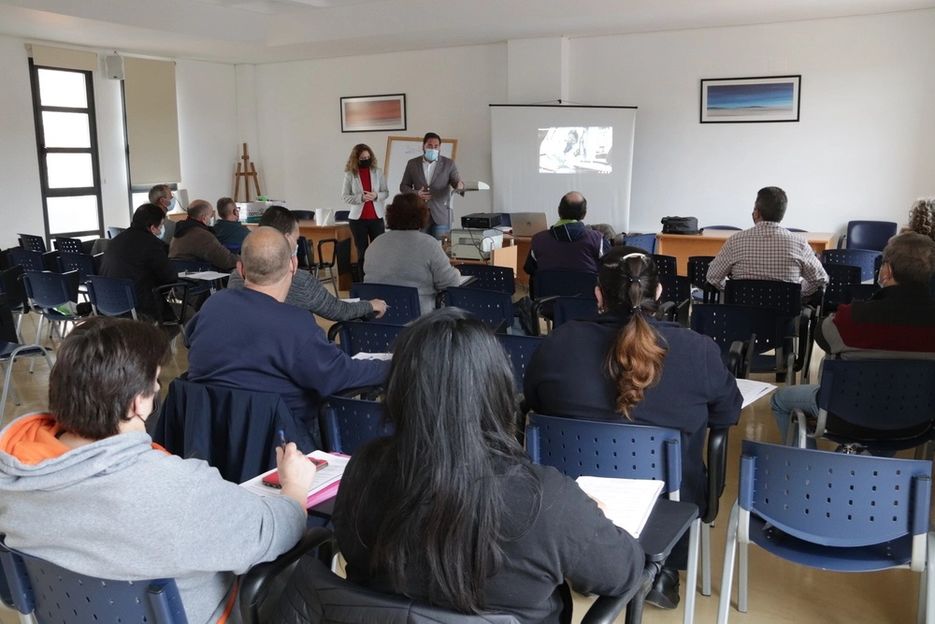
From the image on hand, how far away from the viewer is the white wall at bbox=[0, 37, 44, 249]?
375 inches

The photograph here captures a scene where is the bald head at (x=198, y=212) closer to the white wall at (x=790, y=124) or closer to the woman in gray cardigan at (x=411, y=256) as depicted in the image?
the woman in gray cardigan at (x=411, y=256)

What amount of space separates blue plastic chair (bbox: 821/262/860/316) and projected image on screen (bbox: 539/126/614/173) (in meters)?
4.50

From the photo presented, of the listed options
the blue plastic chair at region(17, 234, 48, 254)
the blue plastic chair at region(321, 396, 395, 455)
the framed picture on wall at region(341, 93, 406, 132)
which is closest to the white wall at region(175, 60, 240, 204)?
the framed picture on wall at region(341, 93, 406, 132)

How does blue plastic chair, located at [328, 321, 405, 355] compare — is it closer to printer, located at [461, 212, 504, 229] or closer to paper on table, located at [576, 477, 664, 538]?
paper on table, located at [576, 477, 664, 538]

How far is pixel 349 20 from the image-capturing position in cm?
984

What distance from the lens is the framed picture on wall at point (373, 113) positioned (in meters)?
11.3

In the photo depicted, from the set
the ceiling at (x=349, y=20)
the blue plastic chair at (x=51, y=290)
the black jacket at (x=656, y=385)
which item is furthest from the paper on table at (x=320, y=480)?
the ceiling at (x=349, y=20)

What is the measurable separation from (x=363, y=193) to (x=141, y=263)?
10.1 ft

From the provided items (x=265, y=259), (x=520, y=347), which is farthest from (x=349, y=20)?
(x=265, y=259)

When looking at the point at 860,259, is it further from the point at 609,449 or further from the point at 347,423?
the point at 347,423

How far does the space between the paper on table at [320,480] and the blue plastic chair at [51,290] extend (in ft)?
13.9

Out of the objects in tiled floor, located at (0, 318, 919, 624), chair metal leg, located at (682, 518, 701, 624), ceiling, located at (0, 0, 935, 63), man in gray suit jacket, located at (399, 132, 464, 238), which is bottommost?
tiled floor, located at (0, 318, 919, 624)

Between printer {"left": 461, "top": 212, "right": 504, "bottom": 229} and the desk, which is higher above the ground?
printer {"left": 461, "top": 212, "right": 504, "bottom": 229}

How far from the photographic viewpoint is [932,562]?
7.00 ft
